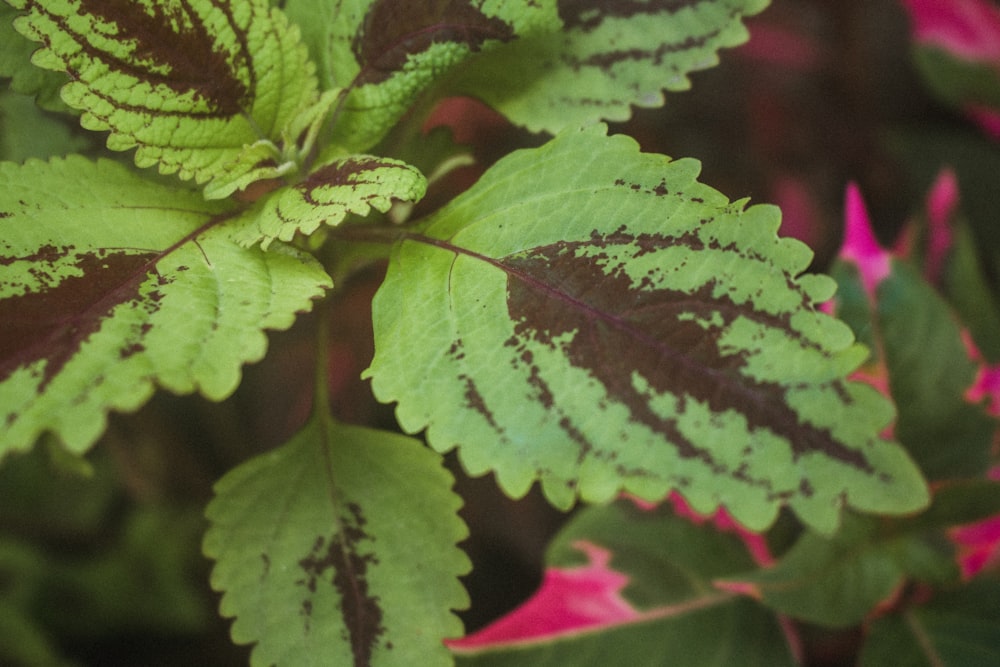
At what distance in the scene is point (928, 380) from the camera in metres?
0.76

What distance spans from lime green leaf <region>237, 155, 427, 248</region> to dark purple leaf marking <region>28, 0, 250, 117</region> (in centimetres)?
8

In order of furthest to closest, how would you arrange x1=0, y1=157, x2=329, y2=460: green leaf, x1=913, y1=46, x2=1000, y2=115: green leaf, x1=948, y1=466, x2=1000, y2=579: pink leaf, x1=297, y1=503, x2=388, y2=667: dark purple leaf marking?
x1=913, y1=46, x2=1000, y2=115: green leaf → x1=948, y1=466, x2=1000, y2=579: pink leaf → x1=297, y1=503, x2=388, y2=667: dark purple leaf marking → x1=0, y1=157, x2=329, y2=460: green leaf

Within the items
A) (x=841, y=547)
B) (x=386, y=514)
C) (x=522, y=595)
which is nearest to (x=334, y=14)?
(x=386, y=514)

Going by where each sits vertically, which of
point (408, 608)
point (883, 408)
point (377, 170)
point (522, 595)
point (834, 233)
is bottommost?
point (522, 595)

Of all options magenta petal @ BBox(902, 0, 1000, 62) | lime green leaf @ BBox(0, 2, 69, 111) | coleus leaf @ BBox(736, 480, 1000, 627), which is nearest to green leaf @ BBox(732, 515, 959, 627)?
coleus leaf @ BBox(736, 480, 1000, 627)

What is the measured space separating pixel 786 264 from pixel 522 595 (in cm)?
72

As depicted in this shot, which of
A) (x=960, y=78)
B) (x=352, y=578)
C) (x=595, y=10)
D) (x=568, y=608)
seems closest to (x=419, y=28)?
(x=595, y=10)

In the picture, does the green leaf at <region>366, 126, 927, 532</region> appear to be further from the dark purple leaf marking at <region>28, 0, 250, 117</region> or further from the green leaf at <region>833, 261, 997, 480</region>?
the green leaf at <region>833, 261, 997, 480</region>

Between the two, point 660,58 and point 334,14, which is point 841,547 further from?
point 334,14

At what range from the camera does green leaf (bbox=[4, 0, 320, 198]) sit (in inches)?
20.1

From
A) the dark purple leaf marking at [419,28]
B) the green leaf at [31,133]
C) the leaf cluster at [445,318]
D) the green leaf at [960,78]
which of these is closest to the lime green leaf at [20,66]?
the leaf cluster at [445,318]

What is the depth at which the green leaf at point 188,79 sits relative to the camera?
511 millimetres

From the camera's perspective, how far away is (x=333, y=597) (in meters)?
0.55

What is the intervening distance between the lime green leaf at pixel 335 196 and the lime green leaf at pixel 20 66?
165mm
